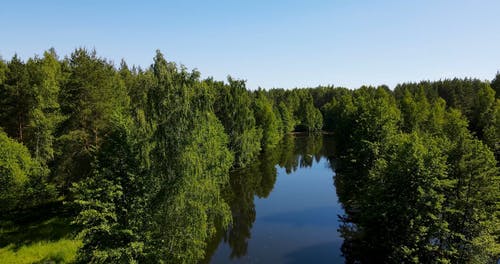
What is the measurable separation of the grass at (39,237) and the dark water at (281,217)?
35.0 feet

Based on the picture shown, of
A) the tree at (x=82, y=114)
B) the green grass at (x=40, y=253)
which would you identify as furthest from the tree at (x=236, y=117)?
the green grass at (x=40, y=253)

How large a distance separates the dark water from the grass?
10676mm

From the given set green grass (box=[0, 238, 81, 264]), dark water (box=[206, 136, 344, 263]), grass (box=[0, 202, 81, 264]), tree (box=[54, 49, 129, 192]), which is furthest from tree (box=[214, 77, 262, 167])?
green grass (box=[0, 238, 81, 264])

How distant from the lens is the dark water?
2608cm

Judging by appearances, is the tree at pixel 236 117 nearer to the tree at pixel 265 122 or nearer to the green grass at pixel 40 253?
the tree at pixel 265 122

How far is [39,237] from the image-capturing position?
2484cm

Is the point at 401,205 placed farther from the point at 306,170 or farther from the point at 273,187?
the point at 306,170

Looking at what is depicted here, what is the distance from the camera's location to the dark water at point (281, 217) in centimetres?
2608

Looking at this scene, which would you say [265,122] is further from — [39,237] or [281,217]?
[39,237]

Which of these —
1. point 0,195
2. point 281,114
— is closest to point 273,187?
point 0,195

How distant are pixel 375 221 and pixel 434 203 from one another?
4.49 m

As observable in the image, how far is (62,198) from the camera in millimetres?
32688

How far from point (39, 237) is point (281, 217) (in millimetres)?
22205

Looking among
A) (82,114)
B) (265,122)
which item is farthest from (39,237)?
(265,122)
